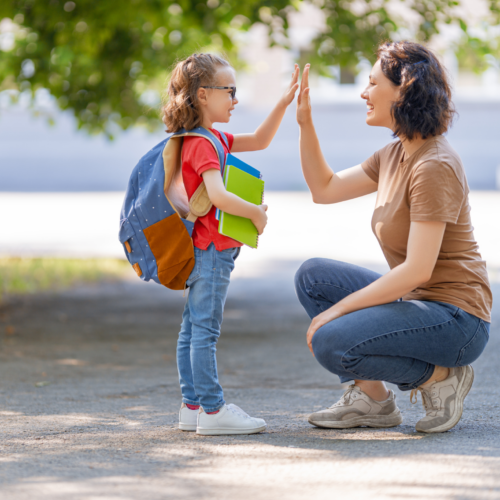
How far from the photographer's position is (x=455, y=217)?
2938mm

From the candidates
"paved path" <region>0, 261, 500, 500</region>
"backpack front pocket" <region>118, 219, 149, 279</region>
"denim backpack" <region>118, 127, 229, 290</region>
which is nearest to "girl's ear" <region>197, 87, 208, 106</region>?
"denim backpack" <region>118, 127, 229, 290</region>

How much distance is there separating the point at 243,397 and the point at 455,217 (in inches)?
72.4

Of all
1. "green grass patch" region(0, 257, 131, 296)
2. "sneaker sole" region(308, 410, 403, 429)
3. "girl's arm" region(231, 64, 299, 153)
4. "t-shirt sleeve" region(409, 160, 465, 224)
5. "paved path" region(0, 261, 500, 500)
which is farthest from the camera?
"green grass patch" region(0, 257, 131, 296)

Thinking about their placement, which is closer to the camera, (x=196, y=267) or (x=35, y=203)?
(x=196, y=267)

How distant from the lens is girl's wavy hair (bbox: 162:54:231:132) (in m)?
3.16

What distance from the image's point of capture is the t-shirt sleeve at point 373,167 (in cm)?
350

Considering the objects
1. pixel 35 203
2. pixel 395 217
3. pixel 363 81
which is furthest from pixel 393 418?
pixel 363 81

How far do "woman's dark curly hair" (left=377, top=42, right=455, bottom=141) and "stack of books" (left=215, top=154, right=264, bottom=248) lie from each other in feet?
2.08

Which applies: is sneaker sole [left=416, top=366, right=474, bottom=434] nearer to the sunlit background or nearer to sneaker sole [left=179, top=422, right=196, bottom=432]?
sneaker sole [left=179, top=422, right=196, bottom=432]

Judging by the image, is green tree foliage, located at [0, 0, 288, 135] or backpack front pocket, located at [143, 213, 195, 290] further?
green tree foliage, located at [0, 0, 288, 135]

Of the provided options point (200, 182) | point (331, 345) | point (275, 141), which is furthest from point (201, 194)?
point (275, 141)

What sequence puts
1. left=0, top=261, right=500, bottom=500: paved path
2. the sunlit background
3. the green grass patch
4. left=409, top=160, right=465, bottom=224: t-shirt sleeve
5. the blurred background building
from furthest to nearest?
the blurred background building < the green grass patch < the sunlit background < left=409, top=160, right=465, bottom=224: t-shirt sleeve < left=0, top=261, right=500, bottom=500: paved path

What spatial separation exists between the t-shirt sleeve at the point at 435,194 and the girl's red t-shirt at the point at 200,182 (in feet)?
2.46

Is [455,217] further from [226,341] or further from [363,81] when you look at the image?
[363,81]
